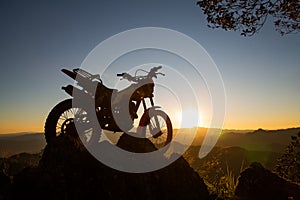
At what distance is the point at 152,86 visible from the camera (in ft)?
30.4

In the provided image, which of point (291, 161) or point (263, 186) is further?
point (291, 161)

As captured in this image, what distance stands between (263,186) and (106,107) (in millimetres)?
4954

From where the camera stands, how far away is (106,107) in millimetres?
8859

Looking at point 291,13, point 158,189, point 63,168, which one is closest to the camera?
point 63,168

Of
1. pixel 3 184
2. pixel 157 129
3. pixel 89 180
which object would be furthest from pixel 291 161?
pixel 3 184

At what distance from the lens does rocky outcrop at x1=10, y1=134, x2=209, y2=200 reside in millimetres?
3676

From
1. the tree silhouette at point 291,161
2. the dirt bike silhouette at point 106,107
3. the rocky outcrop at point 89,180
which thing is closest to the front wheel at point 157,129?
the dirt bike silhouette at point 106,107

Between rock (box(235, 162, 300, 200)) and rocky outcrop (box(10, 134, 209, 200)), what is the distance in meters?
1.59

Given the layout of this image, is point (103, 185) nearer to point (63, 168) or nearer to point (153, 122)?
point (63, 168)

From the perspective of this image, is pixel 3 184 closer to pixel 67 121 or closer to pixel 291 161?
pixel 67 121

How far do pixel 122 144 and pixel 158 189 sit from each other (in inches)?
45.3

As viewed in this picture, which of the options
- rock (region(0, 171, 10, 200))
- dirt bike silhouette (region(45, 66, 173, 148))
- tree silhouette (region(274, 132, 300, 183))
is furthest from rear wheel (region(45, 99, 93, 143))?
tree silhouette (region(274, 132, 300, 183))

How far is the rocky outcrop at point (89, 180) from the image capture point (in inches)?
145

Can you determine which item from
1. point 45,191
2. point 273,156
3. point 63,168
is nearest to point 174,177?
point 63,168
